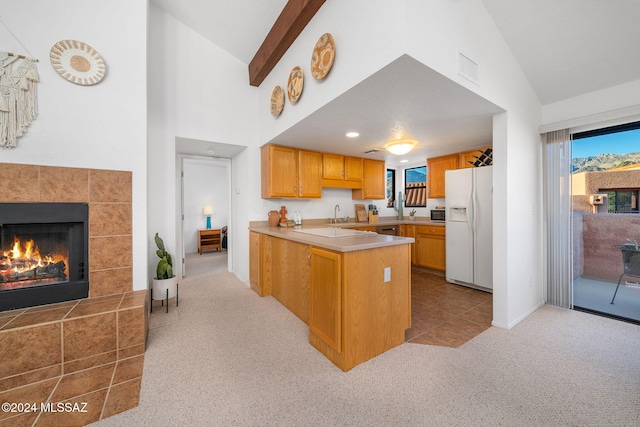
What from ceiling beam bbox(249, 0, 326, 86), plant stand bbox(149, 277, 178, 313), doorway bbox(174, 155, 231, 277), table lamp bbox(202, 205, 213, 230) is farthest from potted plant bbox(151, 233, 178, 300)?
table lamp bbox(202, 205, 213, 230)

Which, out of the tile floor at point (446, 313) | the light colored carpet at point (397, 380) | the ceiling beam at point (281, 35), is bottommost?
the light colored carpet at point (397, 380)

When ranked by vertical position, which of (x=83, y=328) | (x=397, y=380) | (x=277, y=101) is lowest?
(x=397, y=380)

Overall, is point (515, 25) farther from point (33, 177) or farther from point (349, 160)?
point (33, 177)

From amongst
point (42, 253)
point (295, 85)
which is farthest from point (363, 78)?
point (42, 253)

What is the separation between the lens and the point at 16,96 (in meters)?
1.89

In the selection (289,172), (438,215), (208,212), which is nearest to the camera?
(289,172)

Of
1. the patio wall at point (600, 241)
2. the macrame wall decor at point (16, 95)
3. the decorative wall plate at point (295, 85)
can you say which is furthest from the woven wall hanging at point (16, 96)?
the patio wall at point (600, 241)

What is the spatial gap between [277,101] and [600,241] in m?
4.38

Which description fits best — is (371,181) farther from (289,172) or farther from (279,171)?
(279,171)

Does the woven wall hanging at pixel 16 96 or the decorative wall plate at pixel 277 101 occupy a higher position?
the decorative wall plate at pixel 277 101

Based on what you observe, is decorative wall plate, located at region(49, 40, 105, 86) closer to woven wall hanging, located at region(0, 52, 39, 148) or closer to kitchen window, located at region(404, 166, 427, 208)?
woven wall hanging, located at region(0, 52, 39, 148)

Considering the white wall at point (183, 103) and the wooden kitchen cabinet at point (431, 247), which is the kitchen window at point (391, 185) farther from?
the white wall at point (183, 103)

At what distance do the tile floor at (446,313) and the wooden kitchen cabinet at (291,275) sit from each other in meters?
1.04

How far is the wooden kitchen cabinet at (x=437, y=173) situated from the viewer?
14.1ft
